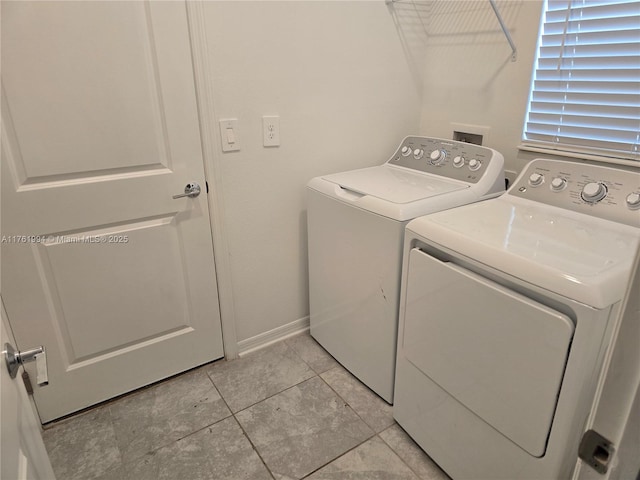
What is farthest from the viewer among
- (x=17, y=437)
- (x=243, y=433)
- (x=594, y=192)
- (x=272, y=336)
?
(x=272, y=336)

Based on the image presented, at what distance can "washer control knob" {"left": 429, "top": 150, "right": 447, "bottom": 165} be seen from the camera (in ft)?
6.45

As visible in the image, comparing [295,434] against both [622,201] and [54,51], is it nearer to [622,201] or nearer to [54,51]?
[622,201]

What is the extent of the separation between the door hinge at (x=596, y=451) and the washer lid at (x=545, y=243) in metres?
0.55

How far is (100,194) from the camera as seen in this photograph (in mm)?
1582

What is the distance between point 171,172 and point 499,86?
4.94ft

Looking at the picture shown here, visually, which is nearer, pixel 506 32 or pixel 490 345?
pixel 490 345

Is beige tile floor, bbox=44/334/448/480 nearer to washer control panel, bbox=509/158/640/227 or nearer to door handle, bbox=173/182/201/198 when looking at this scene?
door handle, bbox=173/182/201/198

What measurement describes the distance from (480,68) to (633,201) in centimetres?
98

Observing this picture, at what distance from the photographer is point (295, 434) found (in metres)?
1.70

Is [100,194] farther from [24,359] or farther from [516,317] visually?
[516,317]

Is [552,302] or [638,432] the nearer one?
[638,432]

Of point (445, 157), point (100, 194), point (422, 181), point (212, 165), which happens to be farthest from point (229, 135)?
point (445, 157)

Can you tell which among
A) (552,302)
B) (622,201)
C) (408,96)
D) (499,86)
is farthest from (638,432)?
(408,96)

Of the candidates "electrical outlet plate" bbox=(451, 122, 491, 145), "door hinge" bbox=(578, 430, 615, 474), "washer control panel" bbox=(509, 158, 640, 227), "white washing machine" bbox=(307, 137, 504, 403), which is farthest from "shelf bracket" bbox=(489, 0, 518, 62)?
"door hinge" bbox=(578, 430, 615, 474)
